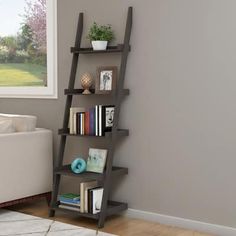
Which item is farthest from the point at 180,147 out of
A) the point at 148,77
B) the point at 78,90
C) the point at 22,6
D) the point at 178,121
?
the point at 22,6

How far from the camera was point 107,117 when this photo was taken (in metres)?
3.57

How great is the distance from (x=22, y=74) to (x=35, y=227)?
1.70 metres

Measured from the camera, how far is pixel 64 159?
13.6ft

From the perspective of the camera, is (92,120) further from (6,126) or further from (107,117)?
(6,126)

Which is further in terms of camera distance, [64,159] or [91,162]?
[64,159]

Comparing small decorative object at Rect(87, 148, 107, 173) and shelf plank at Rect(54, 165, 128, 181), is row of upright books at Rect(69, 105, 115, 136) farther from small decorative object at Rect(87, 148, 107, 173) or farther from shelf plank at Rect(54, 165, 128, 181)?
shelf plank at Rect(54, 165, 128, 181)

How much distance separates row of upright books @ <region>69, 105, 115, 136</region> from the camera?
3549 millimetres

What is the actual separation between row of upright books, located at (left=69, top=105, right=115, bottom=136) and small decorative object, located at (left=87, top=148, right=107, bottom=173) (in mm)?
176

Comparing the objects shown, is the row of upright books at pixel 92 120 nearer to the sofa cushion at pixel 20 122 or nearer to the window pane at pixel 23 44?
the sofa cushion at pixel 20 122

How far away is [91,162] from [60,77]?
0.88 meters

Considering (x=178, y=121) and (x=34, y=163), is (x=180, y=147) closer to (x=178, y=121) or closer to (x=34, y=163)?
(x=178, y=121)

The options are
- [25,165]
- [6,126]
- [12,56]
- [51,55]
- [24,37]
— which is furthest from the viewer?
[12,56]

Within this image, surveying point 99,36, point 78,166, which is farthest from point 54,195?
point 99,36

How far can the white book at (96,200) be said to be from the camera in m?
3.54
